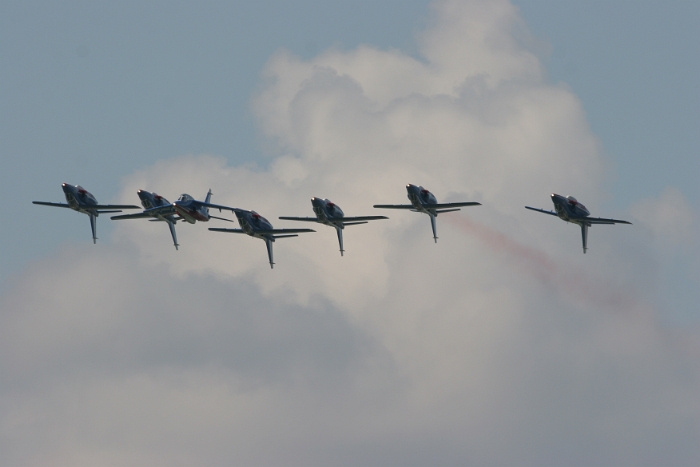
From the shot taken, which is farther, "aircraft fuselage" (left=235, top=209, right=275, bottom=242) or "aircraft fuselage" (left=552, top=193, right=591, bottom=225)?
"aircraft fuselage" (left=235, top=209, right=275, bottom=242)

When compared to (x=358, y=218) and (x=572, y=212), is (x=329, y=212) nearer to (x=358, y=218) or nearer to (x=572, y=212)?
(x=358, y=218)

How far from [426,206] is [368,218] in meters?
9.26

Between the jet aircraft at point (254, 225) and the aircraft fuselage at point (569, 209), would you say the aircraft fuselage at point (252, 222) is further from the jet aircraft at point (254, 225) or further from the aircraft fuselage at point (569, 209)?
the aircraft fuselage at point (569, 209)

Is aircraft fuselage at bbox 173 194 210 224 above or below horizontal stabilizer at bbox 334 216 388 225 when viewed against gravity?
above

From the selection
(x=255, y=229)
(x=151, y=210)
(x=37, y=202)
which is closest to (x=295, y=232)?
(x=255, y=229)

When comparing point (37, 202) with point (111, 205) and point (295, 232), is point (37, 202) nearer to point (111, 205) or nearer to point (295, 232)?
point (111, 205)

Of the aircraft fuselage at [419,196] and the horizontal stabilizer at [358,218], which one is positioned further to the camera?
the aircraft fuselage at [419,196]

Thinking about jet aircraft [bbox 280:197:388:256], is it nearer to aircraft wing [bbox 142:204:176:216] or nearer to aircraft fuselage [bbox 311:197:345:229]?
aircraft fuselage [bbox 311:197:345:229]

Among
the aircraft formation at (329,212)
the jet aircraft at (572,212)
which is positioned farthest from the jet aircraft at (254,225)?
the jet aircraft at (572,212)

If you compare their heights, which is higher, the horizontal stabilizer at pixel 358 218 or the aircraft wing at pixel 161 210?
the aircraft wing at pixel 161 210

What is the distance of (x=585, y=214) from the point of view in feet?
636

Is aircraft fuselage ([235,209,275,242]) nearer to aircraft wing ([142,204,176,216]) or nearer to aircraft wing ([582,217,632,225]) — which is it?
aircraft wing ([142,204,176,216])

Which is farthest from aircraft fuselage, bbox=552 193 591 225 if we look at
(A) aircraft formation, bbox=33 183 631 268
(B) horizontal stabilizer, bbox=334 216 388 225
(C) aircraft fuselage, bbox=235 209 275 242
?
(C) aircraft fuselage, bbox=235 209 275 242

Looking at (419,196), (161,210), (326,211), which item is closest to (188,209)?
(161,210)
